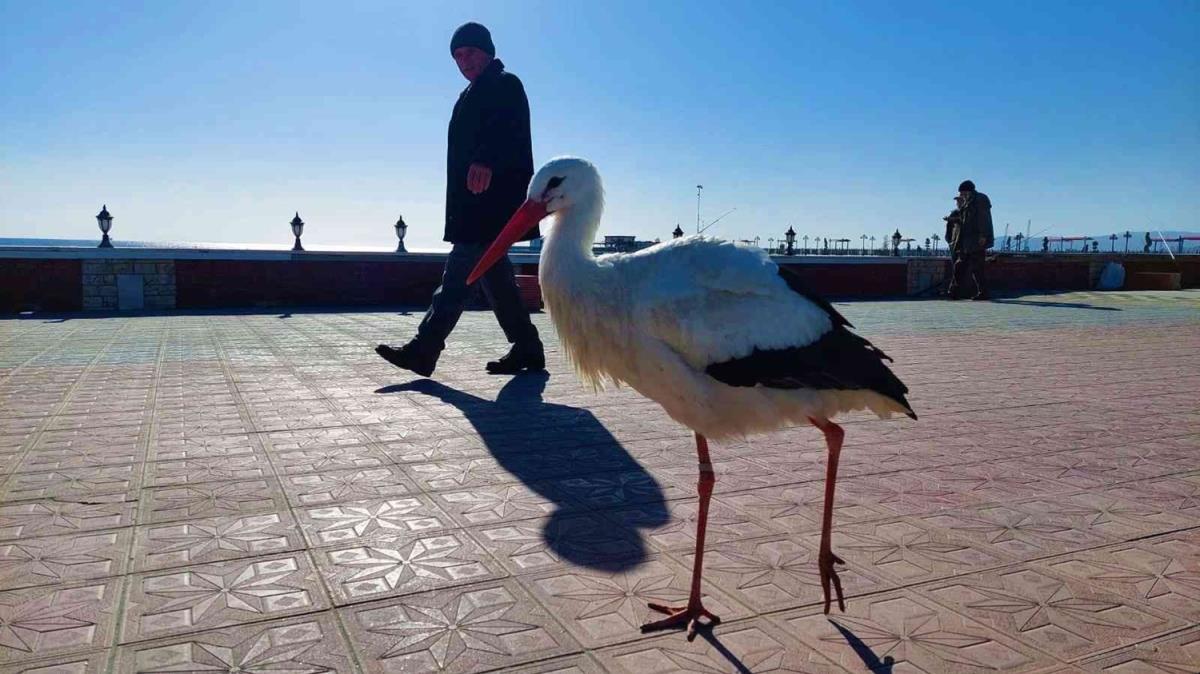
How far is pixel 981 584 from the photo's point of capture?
322cm

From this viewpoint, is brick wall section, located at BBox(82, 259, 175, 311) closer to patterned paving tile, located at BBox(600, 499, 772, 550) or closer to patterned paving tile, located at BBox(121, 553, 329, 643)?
patterned paving tile, located at BBox(121, 553, 329, 643)

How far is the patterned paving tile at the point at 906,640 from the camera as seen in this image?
2.61m

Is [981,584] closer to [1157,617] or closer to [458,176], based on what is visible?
[1157,617]

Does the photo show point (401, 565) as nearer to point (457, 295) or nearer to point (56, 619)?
point (56, 619)

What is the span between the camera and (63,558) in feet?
11.1

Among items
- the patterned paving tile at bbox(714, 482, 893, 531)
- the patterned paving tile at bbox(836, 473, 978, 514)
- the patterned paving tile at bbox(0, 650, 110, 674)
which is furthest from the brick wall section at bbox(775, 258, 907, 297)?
the patterned paving tile at bbox(0, 650, 110, 674)

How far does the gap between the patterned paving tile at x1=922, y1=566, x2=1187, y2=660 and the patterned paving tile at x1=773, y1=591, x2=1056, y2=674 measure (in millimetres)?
98

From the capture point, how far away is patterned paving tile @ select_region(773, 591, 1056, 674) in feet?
8.57

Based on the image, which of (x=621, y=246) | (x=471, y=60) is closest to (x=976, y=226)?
(x=621, y=246)

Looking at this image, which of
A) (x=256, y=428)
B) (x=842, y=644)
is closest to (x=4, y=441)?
(x=256, y=428)

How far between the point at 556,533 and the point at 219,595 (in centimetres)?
145

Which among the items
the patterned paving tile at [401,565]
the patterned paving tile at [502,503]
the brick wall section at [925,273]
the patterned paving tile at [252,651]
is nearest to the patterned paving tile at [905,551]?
the patterned paving tile at [502,503]

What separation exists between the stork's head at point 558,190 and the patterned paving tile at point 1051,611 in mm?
2286

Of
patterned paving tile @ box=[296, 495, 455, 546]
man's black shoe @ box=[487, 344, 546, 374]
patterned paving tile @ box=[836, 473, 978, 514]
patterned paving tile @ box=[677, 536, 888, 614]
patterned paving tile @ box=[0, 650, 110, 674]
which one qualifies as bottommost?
patterned paving tile @ box=[0, 650, 110, 674]
